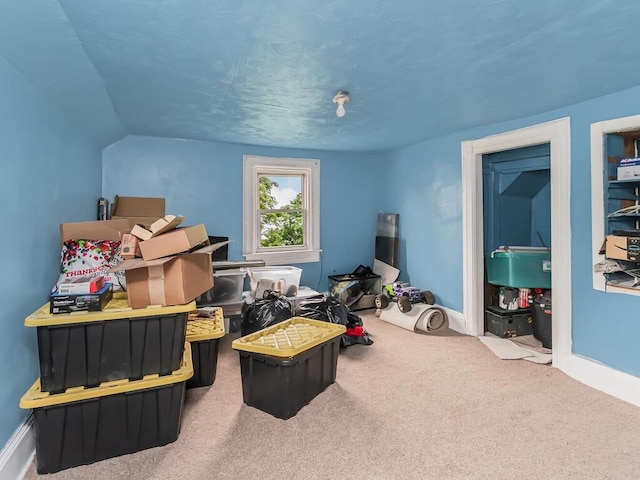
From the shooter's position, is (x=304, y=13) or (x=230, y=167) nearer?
(x=304, y=13)

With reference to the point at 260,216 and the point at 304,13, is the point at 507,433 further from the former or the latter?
the point at 260,216

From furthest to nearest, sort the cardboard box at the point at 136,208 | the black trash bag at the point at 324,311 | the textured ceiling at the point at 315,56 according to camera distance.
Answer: the cardboard box at the point at 136,208 < the black trash bag at the point at 324,311 < the textured ceiling at the point at 315,56

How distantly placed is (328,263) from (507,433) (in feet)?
10.2

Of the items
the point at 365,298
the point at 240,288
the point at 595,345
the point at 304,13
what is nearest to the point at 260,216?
the point at 240,288

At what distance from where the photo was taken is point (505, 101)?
2.66 metres

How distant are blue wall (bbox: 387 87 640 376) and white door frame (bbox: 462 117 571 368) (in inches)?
2.0

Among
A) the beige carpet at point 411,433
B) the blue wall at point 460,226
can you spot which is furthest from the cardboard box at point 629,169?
the beige carpet at point 411,433

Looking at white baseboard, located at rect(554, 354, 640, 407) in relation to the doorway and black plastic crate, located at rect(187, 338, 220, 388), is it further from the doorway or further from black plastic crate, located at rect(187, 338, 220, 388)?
black plastic crate, located at rect(187, 338, 220, 388)

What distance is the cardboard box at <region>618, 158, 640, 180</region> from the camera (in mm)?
2373

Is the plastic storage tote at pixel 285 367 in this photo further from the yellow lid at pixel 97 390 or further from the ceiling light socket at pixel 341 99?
the ceiling light socket at pixel 341 99

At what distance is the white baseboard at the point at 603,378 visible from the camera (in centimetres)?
237

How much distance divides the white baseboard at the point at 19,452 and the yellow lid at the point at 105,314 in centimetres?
58

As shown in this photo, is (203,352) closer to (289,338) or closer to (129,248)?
(289,338)

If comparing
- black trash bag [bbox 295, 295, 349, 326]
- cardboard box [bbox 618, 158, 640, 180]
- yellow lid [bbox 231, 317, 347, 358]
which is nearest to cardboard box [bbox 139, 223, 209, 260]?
yellow lid [bbox 231, 317, 347, 358]
